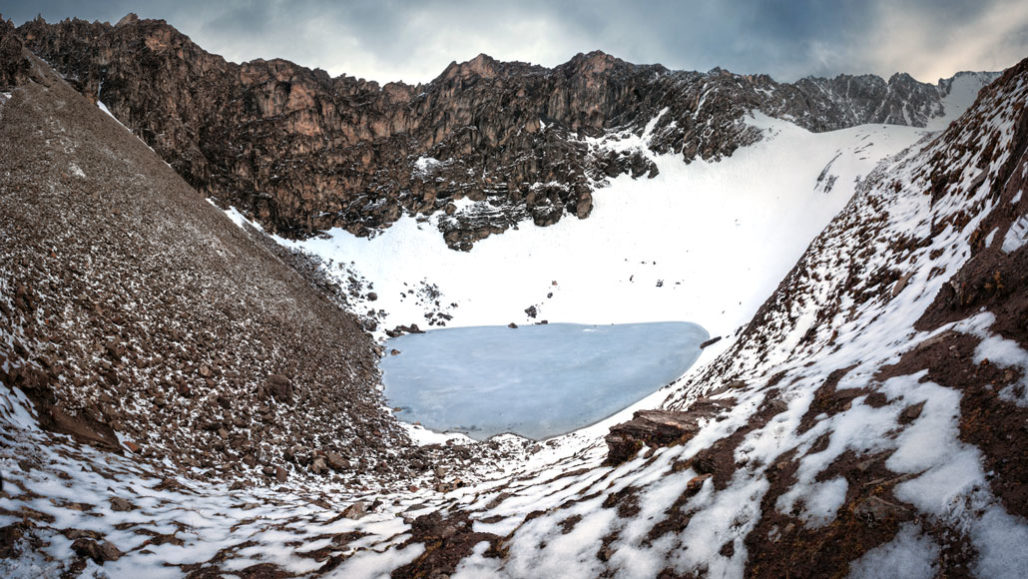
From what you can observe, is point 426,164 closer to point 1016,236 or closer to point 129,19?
point 129,19

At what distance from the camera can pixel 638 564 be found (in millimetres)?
2973

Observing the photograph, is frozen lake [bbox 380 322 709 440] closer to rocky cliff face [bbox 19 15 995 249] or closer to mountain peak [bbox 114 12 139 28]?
rocky cliff face [bbox 19 15 995 249]

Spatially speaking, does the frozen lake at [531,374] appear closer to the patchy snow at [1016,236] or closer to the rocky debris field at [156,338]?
the rocky debris field at [156,338]

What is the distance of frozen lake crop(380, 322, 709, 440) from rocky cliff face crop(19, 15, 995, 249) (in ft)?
73.7

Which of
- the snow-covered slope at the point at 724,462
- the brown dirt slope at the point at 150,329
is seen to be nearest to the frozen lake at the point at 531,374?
the brown dirt slope at the point at 150,329

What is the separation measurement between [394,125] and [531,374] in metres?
47.3

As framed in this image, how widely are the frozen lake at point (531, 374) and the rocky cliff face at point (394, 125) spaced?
22.5 metres

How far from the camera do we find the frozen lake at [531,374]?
1523cm

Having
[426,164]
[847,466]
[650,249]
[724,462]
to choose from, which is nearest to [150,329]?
[724,462]

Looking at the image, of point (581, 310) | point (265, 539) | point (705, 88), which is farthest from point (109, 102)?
point (705, 88)

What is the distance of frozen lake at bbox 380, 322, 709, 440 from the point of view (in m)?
15.2

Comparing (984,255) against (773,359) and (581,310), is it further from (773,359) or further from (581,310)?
(581,310)

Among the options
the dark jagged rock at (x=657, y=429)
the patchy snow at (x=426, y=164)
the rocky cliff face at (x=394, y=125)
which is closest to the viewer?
the dark jagged rock at (x=657, y=429)

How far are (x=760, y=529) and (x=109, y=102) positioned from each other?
5792 cm
